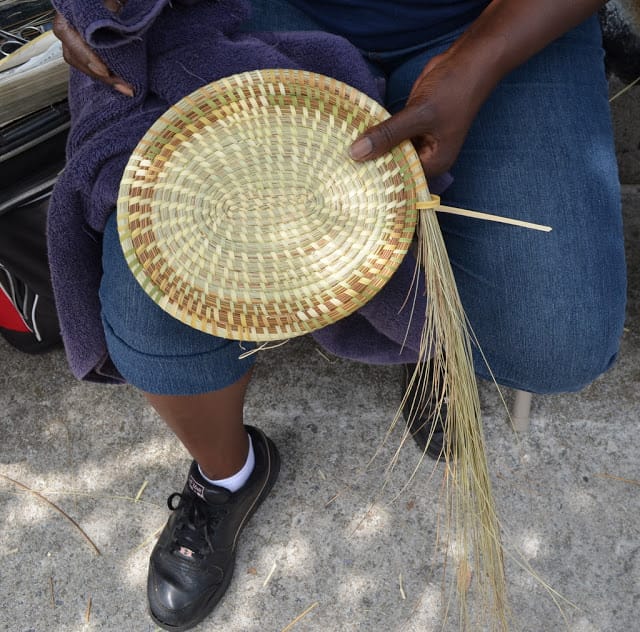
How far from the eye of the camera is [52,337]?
1.54 meters

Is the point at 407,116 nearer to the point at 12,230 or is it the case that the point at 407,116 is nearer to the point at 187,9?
the point at 187,9

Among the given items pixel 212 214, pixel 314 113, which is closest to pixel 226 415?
pixel 212 214

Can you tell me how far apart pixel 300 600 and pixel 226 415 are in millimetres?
448

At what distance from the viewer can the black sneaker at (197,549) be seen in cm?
121

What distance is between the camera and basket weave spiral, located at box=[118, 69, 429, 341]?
2.54 ft

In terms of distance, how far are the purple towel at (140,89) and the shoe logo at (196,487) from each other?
1.42ft

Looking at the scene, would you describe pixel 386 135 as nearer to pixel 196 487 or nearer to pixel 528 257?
pixel 528 257

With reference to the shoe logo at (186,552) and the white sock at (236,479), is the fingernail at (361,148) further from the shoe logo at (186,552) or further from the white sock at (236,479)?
the shoe logo at (186,552)

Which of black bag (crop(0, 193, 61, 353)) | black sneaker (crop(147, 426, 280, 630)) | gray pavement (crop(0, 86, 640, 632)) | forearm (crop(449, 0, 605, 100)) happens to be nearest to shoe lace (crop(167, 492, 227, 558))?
black sneaker (crop(147, 426, 280, 630))

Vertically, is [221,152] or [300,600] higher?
[221,152]

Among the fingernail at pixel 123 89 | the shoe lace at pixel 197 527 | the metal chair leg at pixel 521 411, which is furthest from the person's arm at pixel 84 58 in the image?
the metal chair leg at pixel 521 411

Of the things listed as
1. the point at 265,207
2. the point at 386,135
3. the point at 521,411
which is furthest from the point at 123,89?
the point at 521,411

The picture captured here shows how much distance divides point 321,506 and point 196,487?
0.28m

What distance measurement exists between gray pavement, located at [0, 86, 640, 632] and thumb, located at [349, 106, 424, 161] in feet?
2.66
